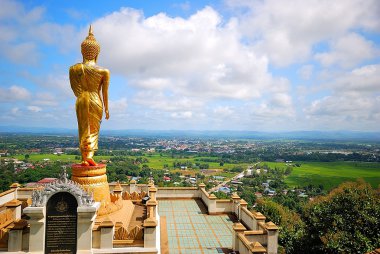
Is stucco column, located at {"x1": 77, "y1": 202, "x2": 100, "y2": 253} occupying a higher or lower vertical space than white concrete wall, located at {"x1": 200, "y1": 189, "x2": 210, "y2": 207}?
higher

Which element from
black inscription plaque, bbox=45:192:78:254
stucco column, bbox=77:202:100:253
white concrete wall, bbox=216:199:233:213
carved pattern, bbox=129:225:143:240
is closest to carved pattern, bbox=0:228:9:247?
black inscription plaque, bbox=45:192:78:254

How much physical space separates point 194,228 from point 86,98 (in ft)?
26.0

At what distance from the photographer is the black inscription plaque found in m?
9.28

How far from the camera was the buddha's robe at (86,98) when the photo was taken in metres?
13.3

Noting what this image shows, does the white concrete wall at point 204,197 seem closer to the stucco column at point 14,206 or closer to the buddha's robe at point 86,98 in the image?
the buddha's robe at point 86,98

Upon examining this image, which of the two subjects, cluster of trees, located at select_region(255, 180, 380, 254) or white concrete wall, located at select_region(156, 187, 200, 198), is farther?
white concrete wall, located at select_region(156, 187, 200, 198)

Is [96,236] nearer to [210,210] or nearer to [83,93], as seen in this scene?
[83,93]

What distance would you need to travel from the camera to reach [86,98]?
13.3 metres

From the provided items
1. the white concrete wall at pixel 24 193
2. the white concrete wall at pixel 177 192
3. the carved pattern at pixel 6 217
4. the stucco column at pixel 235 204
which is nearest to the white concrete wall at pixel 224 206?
the stucco column at pixel 235 204

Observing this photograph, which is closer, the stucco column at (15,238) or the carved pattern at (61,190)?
the stucco column at (15,238)

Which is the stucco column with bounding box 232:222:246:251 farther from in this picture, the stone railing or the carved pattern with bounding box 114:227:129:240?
the stone railing

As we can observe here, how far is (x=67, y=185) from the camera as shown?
9.47m

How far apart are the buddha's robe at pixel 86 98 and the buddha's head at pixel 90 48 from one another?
59 centimetres

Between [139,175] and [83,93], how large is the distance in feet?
246
